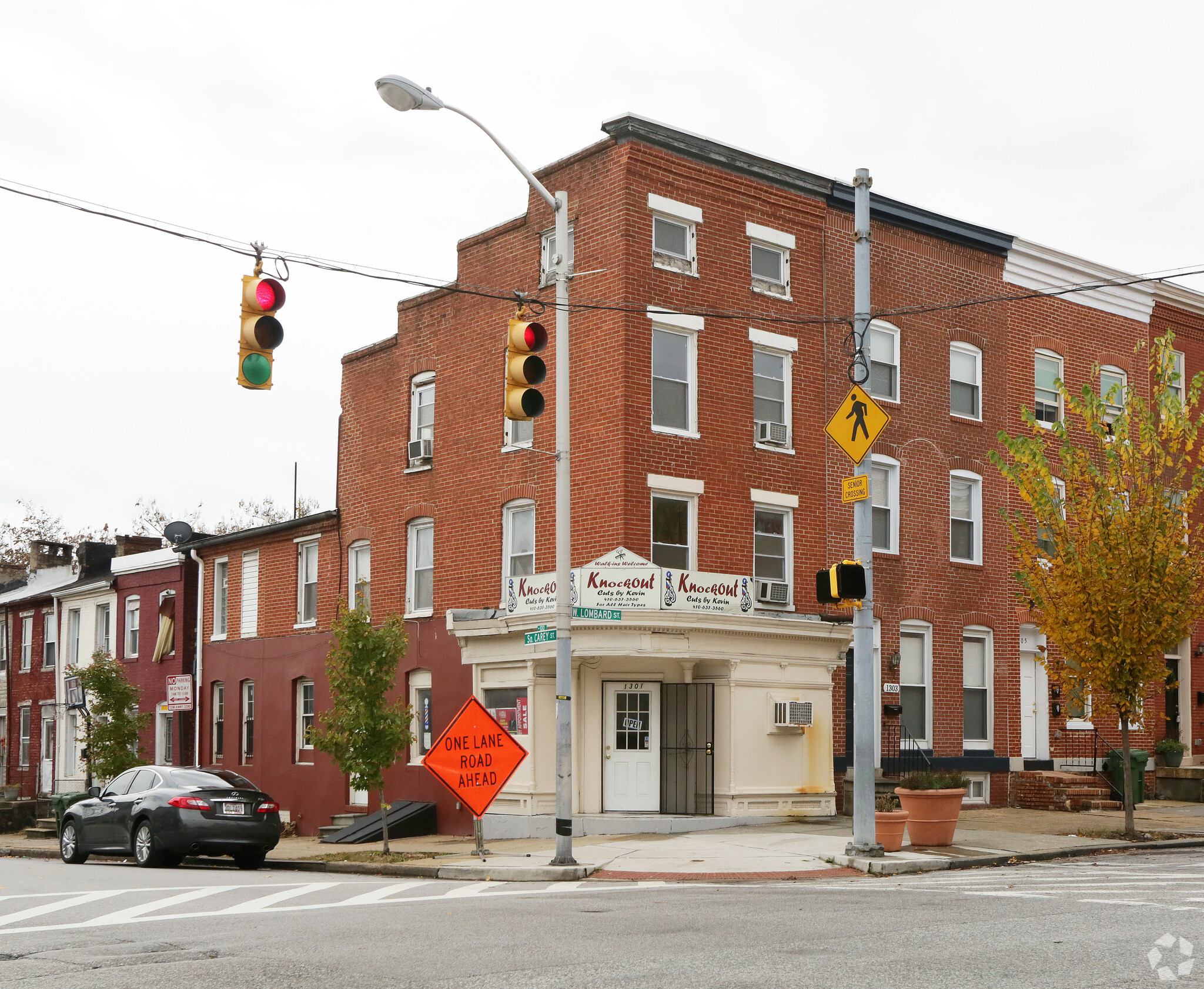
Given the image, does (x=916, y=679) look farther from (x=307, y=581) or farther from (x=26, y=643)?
(x=26, y=643)

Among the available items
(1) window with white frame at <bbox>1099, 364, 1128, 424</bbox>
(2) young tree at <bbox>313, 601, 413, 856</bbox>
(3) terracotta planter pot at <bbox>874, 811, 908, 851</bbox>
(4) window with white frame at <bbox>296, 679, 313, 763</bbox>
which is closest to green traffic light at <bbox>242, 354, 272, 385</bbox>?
(3) terracotta planter pot at <bbox>874, 811, 908, 851</bbox>

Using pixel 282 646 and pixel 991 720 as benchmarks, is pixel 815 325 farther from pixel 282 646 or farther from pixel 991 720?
pixel 282 646

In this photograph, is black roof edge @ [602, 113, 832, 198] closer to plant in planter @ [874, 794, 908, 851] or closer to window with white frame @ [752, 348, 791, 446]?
window with white frame @ [752, 348, 791, 446]

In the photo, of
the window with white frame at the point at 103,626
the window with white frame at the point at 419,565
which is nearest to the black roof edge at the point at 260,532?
the window with white frame at the point at 419,565

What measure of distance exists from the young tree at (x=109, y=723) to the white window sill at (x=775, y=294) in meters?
17.7

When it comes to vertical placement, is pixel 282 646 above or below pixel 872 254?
below

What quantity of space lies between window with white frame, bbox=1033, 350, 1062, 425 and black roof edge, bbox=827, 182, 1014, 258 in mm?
2459

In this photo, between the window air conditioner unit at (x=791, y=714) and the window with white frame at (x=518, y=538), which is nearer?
the window air conditioner unit at (x=791, y=714)

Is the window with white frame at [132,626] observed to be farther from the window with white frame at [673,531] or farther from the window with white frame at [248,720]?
the window with white frame at [673,531]

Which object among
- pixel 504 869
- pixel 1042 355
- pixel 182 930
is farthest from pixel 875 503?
pixel 182 930

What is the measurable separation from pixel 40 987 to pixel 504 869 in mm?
9026

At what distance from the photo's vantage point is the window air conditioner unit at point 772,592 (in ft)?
82.8

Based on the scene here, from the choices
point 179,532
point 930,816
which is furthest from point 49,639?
point 930,816

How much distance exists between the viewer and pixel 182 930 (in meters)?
11.4
